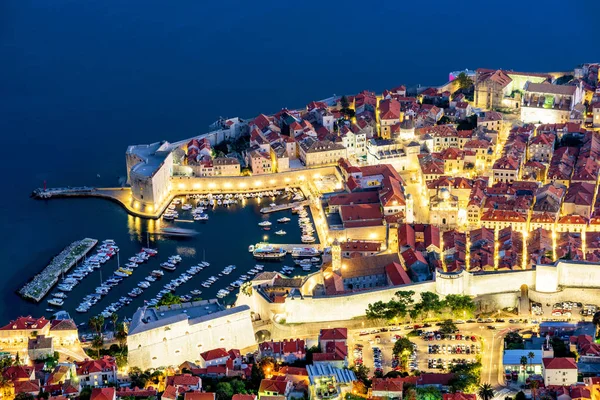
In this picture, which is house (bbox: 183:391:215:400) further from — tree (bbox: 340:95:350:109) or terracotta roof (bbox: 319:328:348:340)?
tree (bbox: 340:95:350:109)

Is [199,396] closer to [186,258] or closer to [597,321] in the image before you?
[597,321]

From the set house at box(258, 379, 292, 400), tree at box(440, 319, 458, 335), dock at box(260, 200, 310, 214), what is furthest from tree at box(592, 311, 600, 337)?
dock at box(260, 200, 310, 214)

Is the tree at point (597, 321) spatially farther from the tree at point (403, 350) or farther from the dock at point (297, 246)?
the dock at point (297, 246)

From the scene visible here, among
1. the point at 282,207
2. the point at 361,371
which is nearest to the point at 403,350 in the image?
the point at 361,371

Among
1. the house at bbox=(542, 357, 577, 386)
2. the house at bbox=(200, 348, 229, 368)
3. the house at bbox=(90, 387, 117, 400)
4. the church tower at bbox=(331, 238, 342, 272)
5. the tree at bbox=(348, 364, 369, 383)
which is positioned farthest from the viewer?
the church tower at bbox=(331, 238, 342, 272)

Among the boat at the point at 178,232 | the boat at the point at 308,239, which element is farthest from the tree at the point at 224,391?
the boat at the point at 178,232

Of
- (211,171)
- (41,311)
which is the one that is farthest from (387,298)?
(211,171)

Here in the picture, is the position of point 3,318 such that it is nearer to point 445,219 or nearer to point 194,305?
point 194,305
